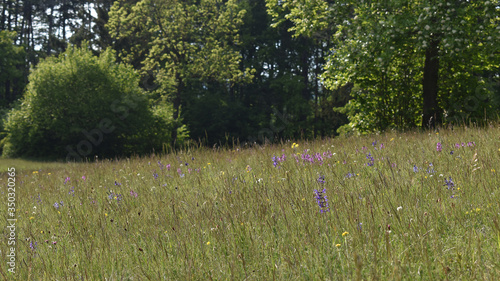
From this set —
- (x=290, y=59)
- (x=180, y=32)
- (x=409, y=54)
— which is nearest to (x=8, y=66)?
(x=180, y=32)

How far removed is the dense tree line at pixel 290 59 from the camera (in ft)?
37.0

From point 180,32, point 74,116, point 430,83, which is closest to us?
point 430,83

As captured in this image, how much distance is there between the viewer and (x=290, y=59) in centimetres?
4025

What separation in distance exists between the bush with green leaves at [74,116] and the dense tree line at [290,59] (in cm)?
268

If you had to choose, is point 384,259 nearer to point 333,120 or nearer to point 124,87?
point 124,87

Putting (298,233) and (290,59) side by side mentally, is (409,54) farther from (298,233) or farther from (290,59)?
(290,59)

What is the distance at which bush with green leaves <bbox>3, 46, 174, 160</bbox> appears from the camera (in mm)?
21422

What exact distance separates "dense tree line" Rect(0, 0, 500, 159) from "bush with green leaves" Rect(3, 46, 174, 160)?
2.68 meters

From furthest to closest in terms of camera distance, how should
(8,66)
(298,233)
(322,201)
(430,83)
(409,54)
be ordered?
1. (8,66)
2. (409,54)
3. (430,83)
4. (322,201)
5. (298,233)

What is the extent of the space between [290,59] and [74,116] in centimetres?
2445

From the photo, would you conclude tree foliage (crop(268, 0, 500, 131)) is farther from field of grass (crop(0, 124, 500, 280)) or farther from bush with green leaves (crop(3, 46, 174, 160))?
bush with green leaves (crop(3, 46, 174, 160))

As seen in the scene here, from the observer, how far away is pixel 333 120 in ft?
117

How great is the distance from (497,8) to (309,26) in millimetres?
5363

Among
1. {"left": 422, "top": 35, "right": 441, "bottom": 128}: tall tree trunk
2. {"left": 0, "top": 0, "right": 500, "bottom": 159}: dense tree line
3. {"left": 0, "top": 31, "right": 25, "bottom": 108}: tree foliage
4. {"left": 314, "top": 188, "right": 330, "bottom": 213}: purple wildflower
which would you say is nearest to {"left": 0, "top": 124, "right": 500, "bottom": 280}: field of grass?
{"left": 314, "top": 188, "right": 330, "bottom": 213}: purple wildflower
